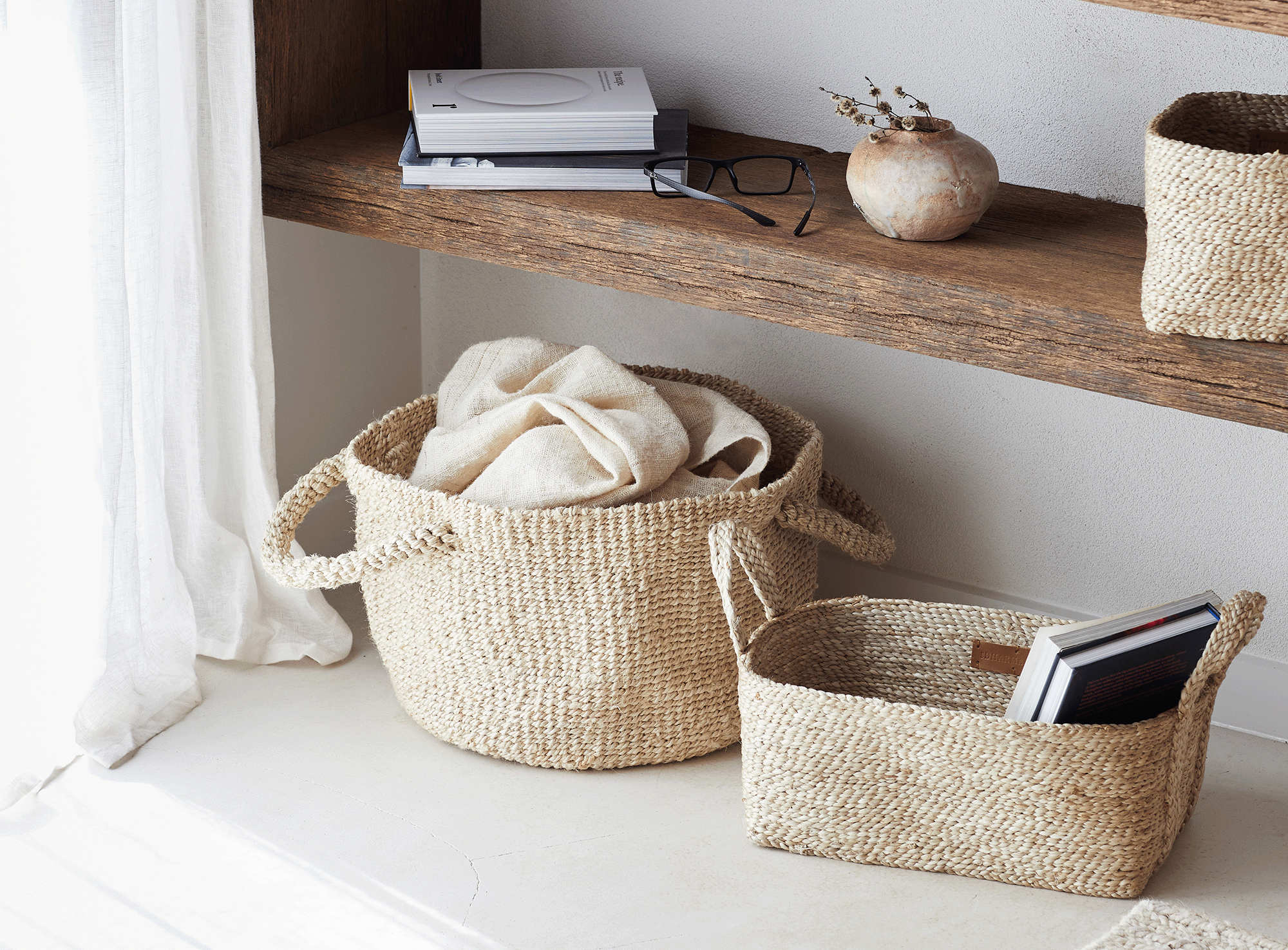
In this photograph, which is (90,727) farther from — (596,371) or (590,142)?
(590,142)

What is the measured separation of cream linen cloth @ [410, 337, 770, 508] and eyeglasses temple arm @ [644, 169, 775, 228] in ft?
0.60

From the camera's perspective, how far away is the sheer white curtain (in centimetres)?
114

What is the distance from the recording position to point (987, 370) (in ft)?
4.67

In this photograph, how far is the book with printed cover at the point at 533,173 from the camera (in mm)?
1220

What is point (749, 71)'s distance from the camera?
1.41 metres

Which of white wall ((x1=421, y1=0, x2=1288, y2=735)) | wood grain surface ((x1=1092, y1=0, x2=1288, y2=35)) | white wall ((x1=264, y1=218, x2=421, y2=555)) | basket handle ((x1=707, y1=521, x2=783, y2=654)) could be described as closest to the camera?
wood grain surface ((x1=1092, y1=0, x2=1288, y2=35))

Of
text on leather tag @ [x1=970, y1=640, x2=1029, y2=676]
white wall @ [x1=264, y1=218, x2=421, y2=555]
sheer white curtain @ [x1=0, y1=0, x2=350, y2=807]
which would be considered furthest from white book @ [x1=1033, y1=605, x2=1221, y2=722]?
white wall @ [x1=264, y1=218, x2=421, y2=555]

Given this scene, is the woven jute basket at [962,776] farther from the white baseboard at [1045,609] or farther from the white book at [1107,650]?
the white baseboard at [1045,609]

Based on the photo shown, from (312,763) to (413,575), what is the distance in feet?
0.69

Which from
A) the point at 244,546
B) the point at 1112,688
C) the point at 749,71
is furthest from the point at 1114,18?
the point at 244,546

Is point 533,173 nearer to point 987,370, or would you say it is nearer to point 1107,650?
point 987,370

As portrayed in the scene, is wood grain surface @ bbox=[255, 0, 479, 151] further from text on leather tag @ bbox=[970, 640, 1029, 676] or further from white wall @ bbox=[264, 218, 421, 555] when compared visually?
text on leather tag @ bbox=[970, 640, 1029, 676]

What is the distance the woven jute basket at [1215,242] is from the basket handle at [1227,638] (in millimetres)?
231

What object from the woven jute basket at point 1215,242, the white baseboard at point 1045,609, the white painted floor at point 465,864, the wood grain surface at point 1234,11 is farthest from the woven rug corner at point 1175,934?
the wood grain surface at point 1234,11
